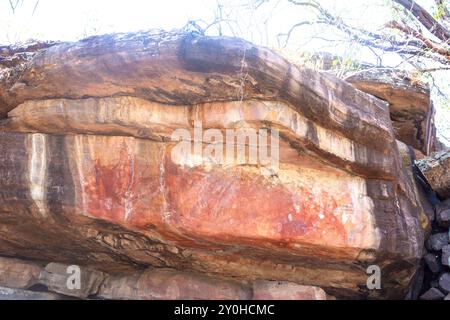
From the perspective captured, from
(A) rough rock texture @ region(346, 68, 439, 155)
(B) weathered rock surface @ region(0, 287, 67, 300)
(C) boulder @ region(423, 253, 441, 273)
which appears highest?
(A) rough rock texture @ region(346, 68, 439, 155)

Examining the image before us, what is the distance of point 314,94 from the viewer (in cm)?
392

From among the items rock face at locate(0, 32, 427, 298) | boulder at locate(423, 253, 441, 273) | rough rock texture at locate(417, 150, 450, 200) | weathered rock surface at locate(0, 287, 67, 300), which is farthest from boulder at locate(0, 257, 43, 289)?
rough rock texture at locate(417, 150, 450, 200)

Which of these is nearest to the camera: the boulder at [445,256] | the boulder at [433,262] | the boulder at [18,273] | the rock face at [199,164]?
the rock face at [199,164]

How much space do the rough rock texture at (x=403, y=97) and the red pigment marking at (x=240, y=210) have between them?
2.08 metres

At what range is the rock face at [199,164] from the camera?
383 centimetres

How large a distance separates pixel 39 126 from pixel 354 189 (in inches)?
116

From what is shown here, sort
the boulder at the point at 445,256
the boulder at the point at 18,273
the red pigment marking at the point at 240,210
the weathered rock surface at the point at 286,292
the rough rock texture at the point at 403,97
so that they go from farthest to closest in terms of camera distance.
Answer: the rough rock texture at the point at 403,97, the boulder at the point at 18,273, the boulder at the point at 445,256, the weathered rock surface at the point at 286,292, the red pigment marking at the point at 240,210

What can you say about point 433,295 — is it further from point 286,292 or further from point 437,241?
point 286,292

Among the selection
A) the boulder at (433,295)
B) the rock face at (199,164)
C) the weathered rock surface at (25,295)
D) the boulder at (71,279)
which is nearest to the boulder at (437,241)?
the boulder at (433,295)

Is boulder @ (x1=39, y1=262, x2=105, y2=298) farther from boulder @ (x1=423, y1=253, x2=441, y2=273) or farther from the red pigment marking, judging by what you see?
boulder @ (x1=423, y1=253, x2=441, y2=273)

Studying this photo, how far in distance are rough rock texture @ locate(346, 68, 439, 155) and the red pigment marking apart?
2.08 m

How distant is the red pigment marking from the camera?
4070 mm

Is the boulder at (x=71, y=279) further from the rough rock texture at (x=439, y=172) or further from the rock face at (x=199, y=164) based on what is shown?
the rough rock texture at (x=439, y=172)

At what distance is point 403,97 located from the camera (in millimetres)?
5531
